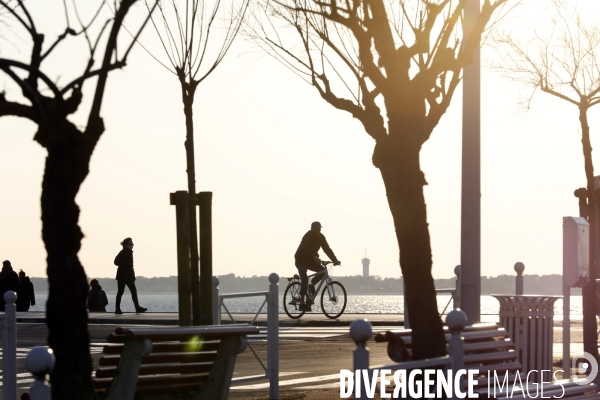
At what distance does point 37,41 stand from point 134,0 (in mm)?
740

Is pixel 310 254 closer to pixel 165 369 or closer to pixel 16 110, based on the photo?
pixel 165 369

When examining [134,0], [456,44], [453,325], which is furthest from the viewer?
[456,44]

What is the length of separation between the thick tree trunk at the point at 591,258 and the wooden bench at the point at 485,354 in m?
2.89

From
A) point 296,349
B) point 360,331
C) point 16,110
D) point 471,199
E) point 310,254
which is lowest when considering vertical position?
point 296,349

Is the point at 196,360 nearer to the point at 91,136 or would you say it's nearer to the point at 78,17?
the point at 91,136

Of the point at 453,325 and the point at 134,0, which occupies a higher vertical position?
the point at 134,0

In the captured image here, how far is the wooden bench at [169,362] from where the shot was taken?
718 cm

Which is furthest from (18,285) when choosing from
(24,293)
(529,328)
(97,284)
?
(529,328)

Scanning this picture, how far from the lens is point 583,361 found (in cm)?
1235

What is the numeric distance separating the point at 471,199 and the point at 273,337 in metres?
2.32

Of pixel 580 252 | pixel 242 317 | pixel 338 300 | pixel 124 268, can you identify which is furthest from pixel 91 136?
pixel 124 268

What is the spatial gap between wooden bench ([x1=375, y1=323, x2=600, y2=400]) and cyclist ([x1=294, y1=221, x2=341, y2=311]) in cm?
1374

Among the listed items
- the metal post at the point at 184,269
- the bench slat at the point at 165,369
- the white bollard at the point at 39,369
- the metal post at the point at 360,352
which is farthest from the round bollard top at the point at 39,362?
the metal post at the point at 184,269

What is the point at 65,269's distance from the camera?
6.63 meters
